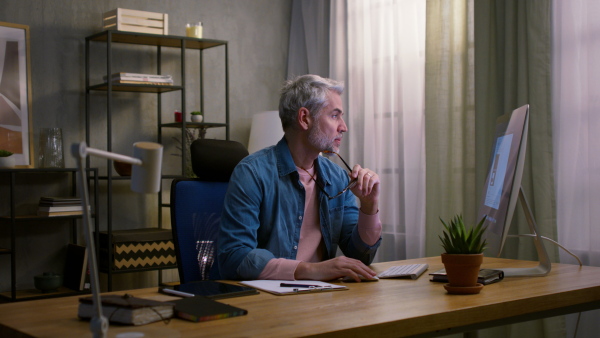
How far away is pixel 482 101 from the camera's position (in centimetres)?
329

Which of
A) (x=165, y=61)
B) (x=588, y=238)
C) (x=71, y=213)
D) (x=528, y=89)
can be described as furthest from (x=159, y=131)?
(x=588, y=238)

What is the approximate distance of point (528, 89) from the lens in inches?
122

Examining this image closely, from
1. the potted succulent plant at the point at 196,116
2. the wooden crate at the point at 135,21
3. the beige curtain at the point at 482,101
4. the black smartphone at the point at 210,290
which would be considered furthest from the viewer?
the potted succulent plant at the point at 196,116

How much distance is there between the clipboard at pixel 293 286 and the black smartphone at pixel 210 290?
52mm

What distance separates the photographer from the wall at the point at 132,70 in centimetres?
382

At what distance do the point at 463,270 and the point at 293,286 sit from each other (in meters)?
0.43

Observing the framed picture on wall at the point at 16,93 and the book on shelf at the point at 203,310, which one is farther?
the framed picture on wall at the point at 16,93

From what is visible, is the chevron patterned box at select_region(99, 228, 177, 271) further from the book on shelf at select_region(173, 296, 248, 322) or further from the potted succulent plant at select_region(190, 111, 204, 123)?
the book on shelf at select_region(173, 296, 248, 322)

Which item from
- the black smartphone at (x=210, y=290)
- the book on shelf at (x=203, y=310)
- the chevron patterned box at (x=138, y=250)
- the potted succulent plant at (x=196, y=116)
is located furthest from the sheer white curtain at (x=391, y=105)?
the book on shelf at (x=203, y=310)

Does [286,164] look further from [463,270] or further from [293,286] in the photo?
[463,270]

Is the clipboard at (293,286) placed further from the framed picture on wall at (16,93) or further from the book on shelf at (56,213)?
the framed picture on wall at (16,93)

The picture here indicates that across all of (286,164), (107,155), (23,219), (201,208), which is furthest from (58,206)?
(107,155)

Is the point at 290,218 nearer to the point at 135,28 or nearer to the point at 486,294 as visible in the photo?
the point at 486,294

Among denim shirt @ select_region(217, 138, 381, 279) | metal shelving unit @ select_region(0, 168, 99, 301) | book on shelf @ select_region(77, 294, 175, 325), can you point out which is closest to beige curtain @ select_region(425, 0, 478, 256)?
denim shirt @ select_region(217, 138, 381, 279)
